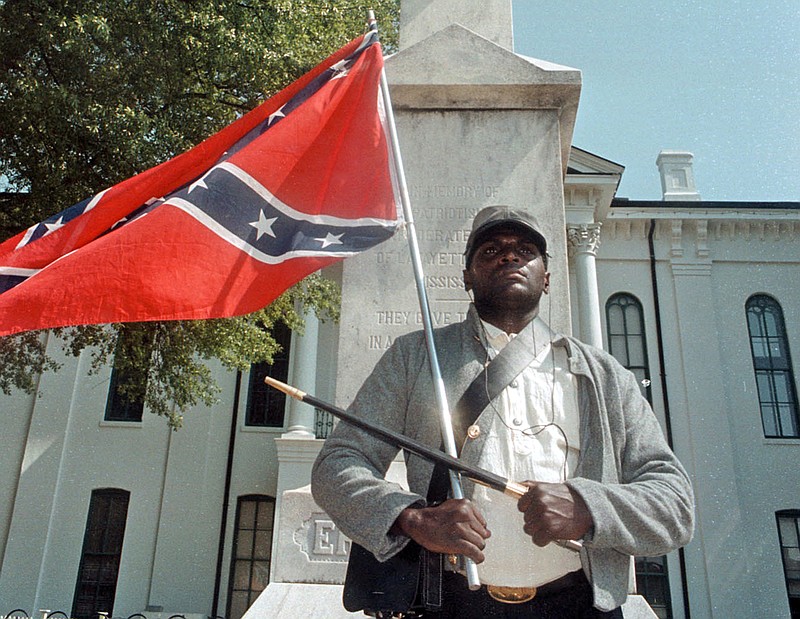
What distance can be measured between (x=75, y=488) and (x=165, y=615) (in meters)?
4.51

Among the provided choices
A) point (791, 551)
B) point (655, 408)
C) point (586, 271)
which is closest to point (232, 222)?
point (586, 271)

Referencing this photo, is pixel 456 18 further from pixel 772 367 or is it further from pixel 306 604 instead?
pixel 772 367

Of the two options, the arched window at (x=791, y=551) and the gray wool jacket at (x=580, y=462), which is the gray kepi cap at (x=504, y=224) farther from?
the arched window at (x=791, y=551)

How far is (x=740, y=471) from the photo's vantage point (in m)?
21.9

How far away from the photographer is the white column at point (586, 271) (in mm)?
21391

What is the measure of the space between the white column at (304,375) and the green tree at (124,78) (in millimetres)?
8069

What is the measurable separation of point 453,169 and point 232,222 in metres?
1.24

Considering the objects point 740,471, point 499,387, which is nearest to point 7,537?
point 740,471

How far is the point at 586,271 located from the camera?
22.0 metres

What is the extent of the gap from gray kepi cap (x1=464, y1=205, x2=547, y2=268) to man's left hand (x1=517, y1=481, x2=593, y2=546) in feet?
3.02

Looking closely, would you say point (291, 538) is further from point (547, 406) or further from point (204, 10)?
point (204, 10)

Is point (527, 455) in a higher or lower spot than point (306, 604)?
higher

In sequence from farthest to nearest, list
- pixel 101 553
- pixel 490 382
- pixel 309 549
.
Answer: pixel 101 553, pixel 309 549, pixel 490 382

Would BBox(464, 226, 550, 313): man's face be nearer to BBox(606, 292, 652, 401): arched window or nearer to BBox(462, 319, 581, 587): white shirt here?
BBox(462, 319, 581, 587): white shirt
